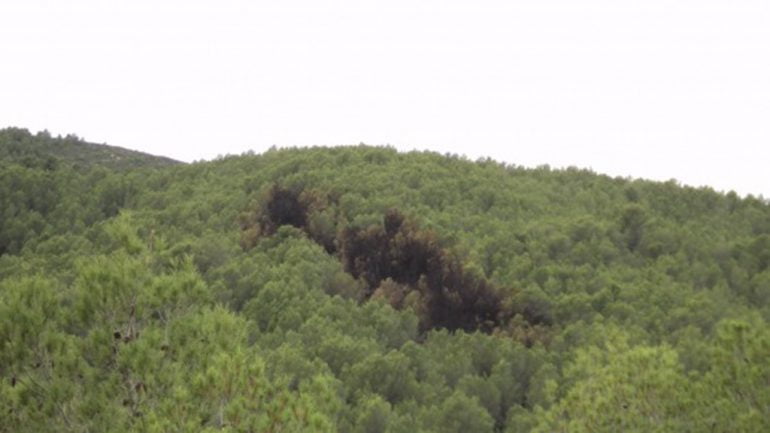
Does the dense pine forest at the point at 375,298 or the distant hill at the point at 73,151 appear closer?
the dense pine forest at the point at 375,298

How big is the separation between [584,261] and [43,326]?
39.3 m

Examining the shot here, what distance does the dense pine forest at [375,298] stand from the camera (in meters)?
11.1

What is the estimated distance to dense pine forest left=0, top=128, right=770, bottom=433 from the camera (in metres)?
11.1

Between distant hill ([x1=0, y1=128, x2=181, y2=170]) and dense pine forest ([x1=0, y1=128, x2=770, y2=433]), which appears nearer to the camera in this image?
dense pine forest ([x1=0, y1=128, x2=770, y2=433])

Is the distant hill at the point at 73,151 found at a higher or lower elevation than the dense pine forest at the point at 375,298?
higher

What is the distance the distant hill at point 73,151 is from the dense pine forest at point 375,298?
2.24 m

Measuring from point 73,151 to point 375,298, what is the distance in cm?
5818

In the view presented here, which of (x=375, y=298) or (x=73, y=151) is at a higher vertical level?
(x=73, y=151)

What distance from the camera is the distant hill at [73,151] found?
80938mm

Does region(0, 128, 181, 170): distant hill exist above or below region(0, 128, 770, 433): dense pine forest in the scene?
above

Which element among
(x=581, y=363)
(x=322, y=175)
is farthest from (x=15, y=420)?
(x=322, y=175)

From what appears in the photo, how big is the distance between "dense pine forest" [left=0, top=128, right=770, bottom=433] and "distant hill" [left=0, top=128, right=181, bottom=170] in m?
2.24

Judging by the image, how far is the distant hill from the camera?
8094cm

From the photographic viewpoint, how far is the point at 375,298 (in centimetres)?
4175
